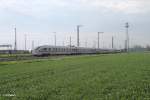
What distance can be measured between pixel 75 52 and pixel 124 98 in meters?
90.0

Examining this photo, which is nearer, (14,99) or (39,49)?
(14,99)

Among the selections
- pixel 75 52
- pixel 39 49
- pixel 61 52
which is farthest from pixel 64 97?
pixel 75 52

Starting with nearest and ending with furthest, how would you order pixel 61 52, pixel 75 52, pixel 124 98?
pixel 124 98, pixel 61 52, pixel 75 52

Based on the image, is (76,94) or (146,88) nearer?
(76,94)

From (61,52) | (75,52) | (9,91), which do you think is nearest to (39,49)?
(61,52)

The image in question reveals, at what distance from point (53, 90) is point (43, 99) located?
196cm

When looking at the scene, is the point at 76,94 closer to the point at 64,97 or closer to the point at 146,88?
the point at 64,97

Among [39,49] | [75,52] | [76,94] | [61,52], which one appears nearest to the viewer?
[76,94]

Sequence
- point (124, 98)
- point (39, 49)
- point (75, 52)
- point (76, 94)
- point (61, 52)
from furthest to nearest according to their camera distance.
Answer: point (75, 52) → point (61, 52) → point (39, 49) → point (76, 94) → point (124, 98)

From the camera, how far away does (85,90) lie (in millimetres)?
12398

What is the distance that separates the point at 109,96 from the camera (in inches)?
425

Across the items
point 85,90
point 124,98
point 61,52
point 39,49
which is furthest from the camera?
point 61,52

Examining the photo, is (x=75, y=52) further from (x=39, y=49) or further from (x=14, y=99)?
(x=14, y=99)

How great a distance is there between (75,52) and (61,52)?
14095 mm
